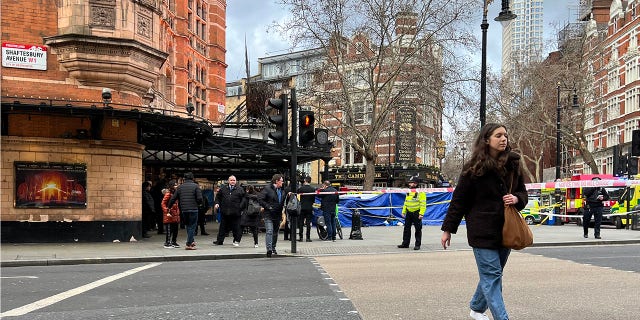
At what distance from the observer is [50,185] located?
15914 millimetres

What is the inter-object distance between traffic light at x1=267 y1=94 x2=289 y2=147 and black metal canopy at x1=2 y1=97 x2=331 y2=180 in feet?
11.6

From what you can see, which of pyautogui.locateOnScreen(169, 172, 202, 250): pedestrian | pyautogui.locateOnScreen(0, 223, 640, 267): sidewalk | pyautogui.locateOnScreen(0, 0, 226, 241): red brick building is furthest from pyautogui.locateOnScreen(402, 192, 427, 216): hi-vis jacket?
pyautogui.locateOnScreen(0, 0, 226, 241): red brick building

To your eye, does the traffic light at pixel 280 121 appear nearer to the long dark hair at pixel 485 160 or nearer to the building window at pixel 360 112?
the long dark hair at pixel 485 160

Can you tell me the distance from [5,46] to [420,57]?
20377mm

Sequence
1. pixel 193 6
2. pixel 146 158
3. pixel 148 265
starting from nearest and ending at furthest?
pixel 148 265 → pixel 146 158 → pixel 193 6

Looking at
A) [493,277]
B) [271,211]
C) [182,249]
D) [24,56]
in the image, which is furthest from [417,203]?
[24,56]

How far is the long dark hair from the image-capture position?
473 cm

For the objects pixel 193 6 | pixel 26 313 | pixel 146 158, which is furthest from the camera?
pixel 193 6

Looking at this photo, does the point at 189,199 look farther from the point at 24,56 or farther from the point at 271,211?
the point at 24,56

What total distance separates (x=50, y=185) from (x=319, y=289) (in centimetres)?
1073

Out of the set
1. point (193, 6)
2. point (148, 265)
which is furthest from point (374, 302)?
point (193, 6)

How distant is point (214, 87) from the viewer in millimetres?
48031

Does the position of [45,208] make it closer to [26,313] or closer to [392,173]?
[26,313]

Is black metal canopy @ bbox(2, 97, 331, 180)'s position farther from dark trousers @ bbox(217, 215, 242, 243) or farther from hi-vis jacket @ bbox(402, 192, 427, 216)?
hi-vis jacket @ bbox(402, 192, 427, 216)
